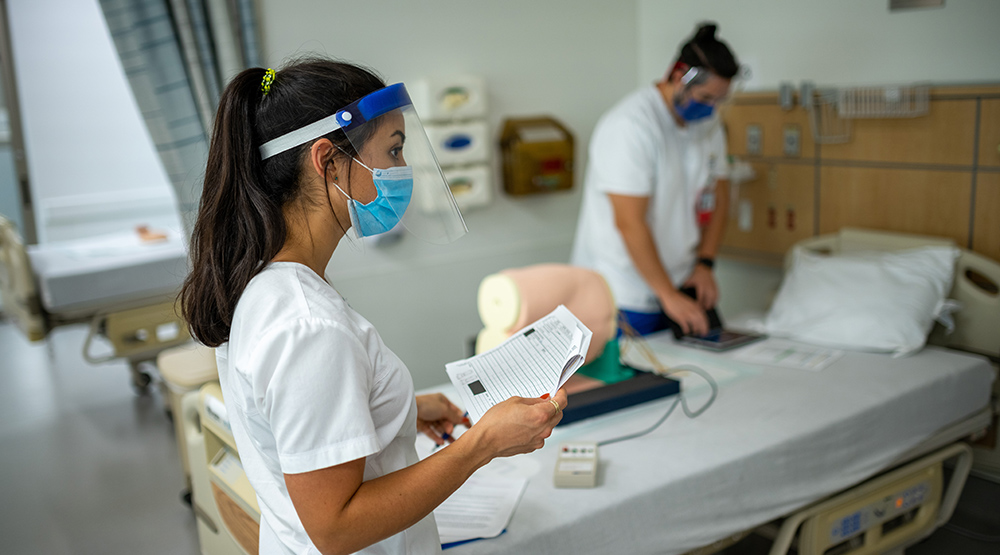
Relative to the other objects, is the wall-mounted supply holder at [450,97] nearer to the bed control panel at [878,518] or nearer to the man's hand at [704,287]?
the man's hand at [704,287]

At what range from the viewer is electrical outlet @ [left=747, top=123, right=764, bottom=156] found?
3.18 meters

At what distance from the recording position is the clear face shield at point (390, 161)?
97 cm

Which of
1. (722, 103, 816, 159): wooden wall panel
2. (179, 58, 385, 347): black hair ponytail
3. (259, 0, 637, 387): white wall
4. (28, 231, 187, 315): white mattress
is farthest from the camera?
(28, 231, 187, 315): white mattress

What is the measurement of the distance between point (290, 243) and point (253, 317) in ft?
0.45

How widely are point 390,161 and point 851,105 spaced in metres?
2.38

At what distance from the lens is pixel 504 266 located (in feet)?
12.5

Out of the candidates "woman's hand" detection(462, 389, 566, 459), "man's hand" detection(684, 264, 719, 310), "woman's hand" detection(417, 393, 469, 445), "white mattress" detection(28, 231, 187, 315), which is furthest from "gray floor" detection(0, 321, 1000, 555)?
"woman's hand" detection(462, 389, 566, 459)

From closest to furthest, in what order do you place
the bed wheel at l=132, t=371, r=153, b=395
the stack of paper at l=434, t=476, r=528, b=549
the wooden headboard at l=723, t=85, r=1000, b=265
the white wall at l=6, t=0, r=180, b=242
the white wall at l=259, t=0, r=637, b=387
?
the stack of paper at l=434, t=476, r=528, b=549 → the wooden headboard at l=723, t=85, r=1000, b=265 → the white wall at l=259, t=0, r=637, b=387 → the bed wheel at l=132, t=371, r=153, b=395 → the white wall at l=6, t=0, r=180, b=242

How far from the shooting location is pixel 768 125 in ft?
10.3

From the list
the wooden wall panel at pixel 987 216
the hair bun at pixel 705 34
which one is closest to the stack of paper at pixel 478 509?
the hair bun at pixel 705 34

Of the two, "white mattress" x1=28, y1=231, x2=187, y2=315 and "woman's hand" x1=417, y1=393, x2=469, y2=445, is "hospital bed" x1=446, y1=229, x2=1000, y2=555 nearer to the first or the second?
"woman's hand" x1=417, y1=393, x2=469, y2=445

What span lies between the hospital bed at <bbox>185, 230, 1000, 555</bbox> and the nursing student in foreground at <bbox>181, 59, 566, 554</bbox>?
418 mm

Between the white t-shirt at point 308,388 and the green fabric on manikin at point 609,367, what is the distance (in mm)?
1033

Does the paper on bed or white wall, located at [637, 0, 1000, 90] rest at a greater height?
white wall, located at [637, 0, 1000, 90]
